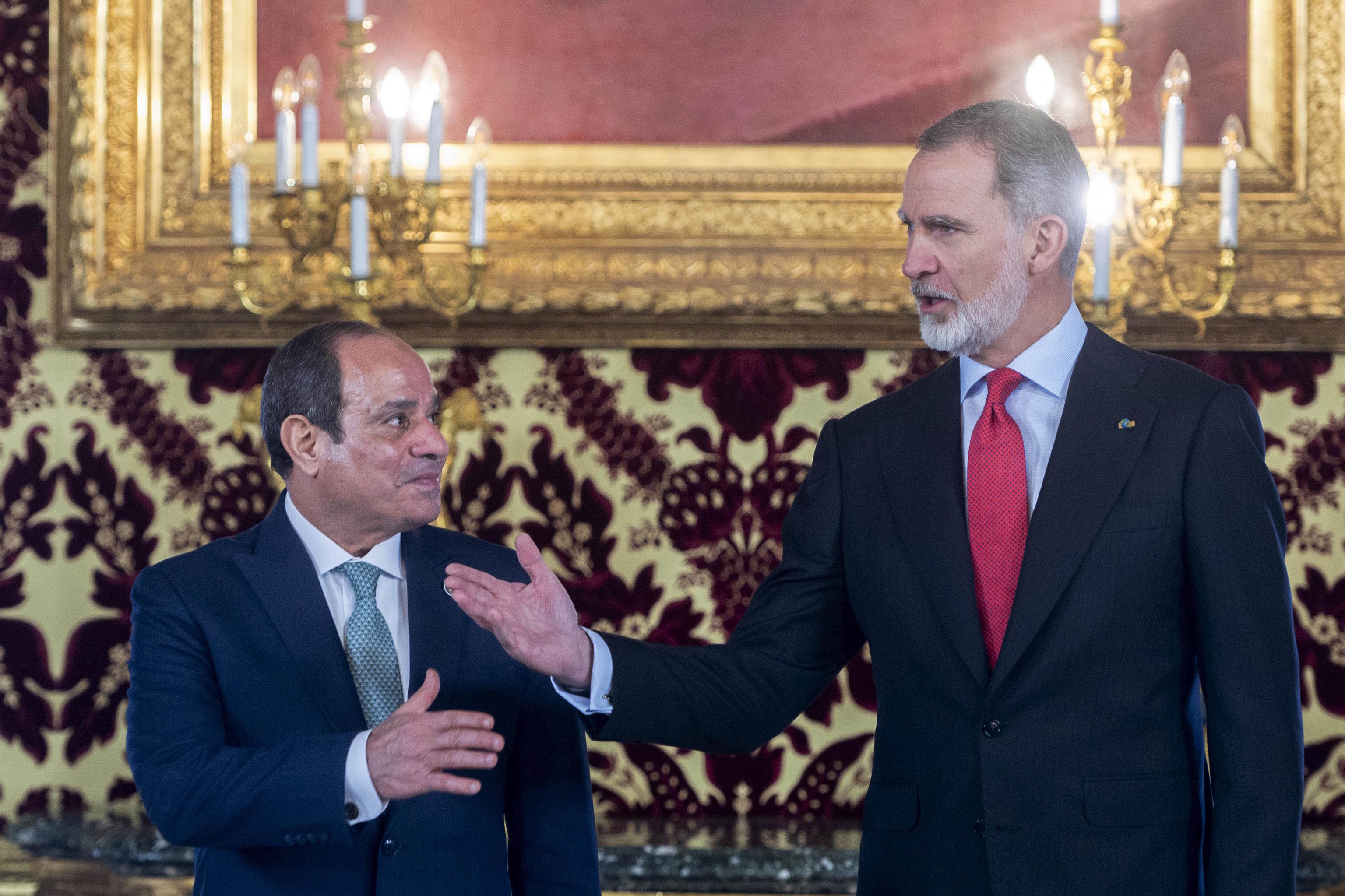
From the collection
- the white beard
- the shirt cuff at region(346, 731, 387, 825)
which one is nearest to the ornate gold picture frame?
the white beard

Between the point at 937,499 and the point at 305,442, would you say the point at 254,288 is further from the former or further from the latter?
the point at 937,499

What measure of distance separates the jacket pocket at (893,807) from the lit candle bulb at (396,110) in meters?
1.54

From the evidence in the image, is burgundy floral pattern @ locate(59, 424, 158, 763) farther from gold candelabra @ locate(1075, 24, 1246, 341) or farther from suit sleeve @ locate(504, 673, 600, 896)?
gold candelabra @ locate(1075, 24, 1246, 341)

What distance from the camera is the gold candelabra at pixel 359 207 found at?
256 cm

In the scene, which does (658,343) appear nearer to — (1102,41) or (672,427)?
(672,427)

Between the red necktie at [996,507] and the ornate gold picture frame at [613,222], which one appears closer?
the red necktie at [996,507]

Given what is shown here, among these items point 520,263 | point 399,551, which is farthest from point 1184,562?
point 520,263

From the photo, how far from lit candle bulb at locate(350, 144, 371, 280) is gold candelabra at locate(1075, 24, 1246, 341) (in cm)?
139

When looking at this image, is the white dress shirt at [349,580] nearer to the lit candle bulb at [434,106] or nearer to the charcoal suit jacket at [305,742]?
the charcoal suit jacket at [305,742]

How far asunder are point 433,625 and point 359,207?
3.35 ft

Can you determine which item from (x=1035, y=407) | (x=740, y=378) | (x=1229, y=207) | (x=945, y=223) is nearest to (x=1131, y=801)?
(x=1035, y=407)

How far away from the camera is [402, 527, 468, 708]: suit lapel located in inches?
72.8

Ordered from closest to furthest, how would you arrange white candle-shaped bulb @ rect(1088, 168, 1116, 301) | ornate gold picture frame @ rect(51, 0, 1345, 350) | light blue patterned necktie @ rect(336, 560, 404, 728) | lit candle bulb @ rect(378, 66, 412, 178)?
light blue patterned necktie @ rect(336, 560, 404, 728) < white candle-shaped bulb @ rect(1088, 168, 1116, 301) < lit candle bulb @ rect(378, 66, 412, 178) < ornate gold picture frame @ rect(51, 0, 1345, 350)

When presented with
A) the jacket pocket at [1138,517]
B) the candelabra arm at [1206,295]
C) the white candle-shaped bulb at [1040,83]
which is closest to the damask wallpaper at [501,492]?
the candelabra arm at [1206,295]
